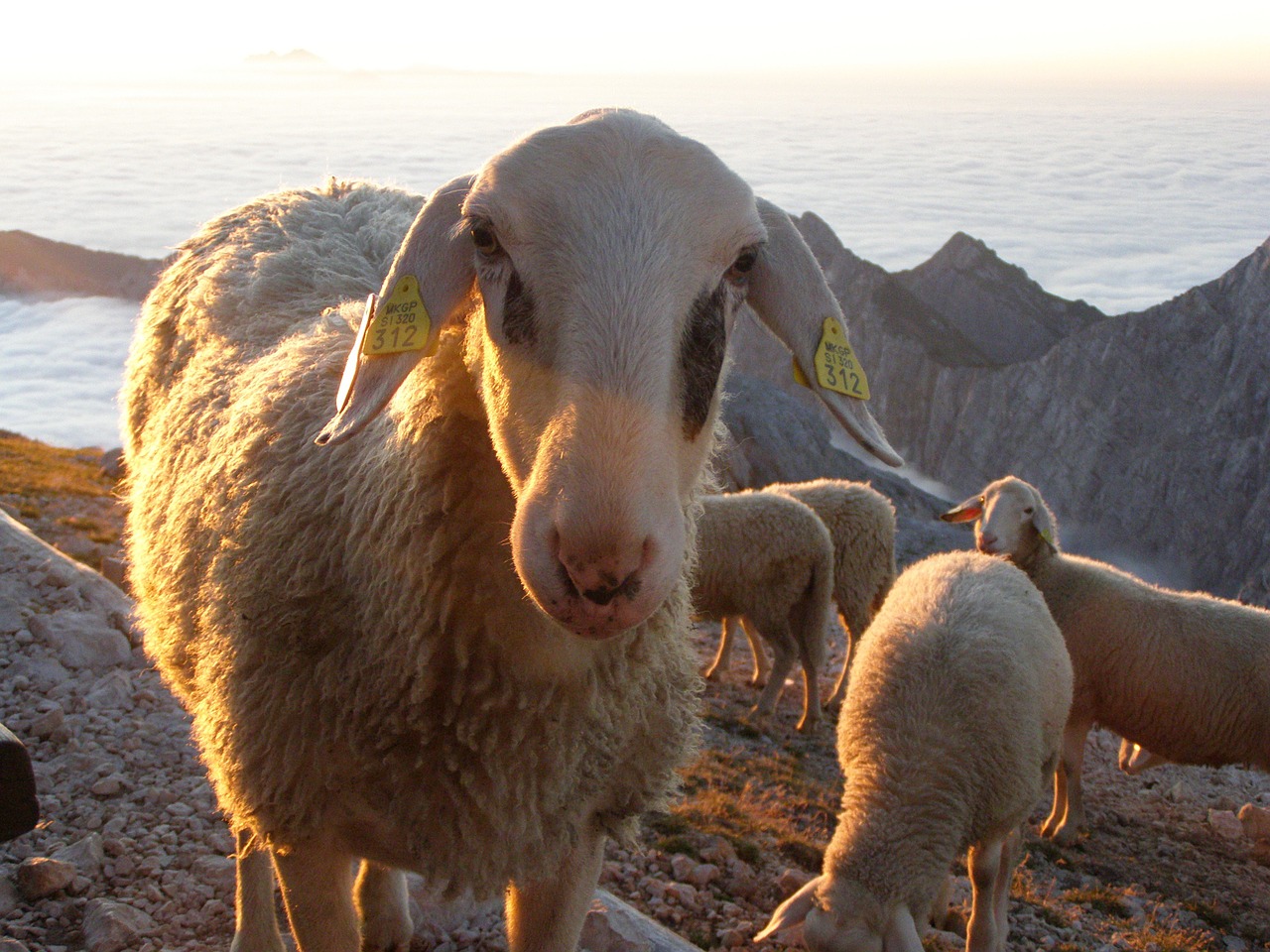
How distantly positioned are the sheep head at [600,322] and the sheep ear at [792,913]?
8.04 feet

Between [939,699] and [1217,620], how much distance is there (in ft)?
9.96

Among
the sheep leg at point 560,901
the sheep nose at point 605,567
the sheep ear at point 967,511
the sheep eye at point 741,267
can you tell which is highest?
the sheep eye at point 741,267

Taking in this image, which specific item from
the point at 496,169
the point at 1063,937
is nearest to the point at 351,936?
the point at 496,169

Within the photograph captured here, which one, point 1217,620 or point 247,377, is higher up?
point 247,377

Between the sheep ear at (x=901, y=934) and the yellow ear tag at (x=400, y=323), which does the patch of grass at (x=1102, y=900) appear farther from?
the yellow ear tag at (x=400, y=323)

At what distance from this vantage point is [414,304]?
1815 millimetres

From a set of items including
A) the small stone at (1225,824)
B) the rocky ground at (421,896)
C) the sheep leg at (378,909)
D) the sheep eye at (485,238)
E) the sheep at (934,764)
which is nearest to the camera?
the sheep eye at (485,238)

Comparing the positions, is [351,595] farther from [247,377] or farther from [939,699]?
[939,699]

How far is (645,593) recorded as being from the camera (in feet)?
4.73

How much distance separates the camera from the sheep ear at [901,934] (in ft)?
12.0

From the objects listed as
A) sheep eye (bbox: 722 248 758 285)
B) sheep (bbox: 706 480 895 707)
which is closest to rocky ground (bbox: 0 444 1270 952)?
sheep (bbox: 706 480 895 707)

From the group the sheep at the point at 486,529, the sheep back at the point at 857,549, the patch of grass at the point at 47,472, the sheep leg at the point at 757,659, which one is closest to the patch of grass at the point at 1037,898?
the sheep back at the point at 857,549

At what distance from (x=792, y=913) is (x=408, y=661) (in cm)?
238

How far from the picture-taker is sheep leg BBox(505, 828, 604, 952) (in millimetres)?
2377
